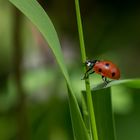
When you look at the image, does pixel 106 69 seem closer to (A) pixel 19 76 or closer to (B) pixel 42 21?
(B) pixel 42 21

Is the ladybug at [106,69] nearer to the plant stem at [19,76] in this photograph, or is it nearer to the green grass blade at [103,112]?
the green grass blade at [103,112]

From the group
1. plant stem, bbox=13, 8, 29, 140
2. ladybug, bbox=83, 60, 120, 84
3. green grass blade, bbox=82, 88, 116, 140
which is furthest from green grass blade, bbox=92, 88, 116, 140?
plant stem, bbox=13, 8, 29, 140

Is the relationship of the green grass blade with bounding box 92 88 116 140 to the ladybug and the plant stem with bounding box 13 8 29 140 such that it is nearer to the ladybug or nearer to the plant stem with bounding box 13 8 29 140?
the ladybug

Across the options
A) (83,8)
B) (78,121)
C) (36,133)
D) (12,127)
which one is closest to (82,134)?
(78,121)

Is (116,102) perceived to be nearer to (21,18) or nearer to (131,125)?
(131,125)

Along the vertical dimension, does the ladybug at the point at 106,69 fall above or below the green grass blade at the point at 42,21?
below

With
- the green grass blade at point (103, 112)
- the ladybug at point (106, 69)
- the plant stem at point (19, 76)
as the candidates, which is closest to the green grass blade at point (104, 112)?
the green grass blade at point (103, 112)

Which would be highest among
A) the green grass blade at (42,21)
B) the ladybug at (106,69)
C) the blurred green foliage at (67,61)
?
the green grass blade at (42,21)

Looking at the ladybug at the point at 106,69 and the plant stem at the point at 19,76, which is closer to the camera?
the ladybug at the point at 106,69
